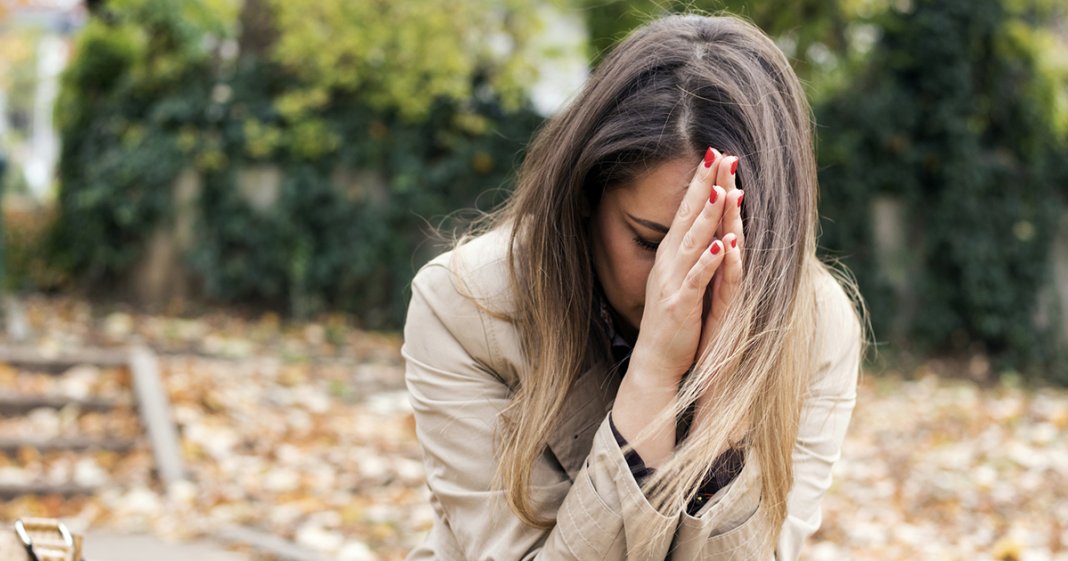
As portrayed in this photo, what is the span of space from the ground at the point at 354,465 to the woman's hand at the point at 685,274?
7.24ft

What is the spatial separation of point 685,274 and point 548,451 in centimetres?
47

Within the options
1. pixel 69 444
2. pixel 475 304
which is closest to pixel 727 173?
pixel 475 304

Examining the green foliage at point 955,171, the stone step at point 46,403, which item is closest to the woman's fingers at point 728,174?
the stone step at point 46,403

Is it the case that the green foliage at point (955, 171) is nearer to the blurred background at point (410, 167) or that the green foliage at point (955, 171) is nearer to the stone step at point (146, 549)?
the blurred background at point (410, 167)

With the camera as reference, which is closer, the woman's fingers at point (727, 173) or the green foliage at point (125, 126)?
the woman's fingers at point (727, 173)

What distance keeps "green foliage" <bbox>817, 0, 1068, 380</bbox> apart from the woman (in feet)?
23.2

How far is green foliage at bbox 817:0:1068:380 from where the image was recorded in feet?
28.7

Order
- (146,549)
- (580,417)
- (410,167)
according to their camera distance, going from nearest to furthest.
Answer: (580,417) → (146,549) → (410,167)

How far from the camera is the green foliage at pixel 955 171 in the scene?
28.7ft

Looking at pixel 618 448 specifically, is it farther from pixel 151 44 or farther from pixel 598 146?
pixel 151 44

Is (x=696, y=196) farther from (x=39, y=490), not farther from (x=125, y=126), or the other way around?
(x=125, y=126)

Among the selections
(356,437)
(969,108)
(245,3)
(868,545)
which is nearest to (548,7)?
(245,3)

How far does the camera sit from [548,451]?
2012 millimetres

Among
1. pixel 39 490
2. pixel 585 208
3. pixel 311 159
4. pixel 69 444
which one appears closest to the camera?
pixel 585 208
